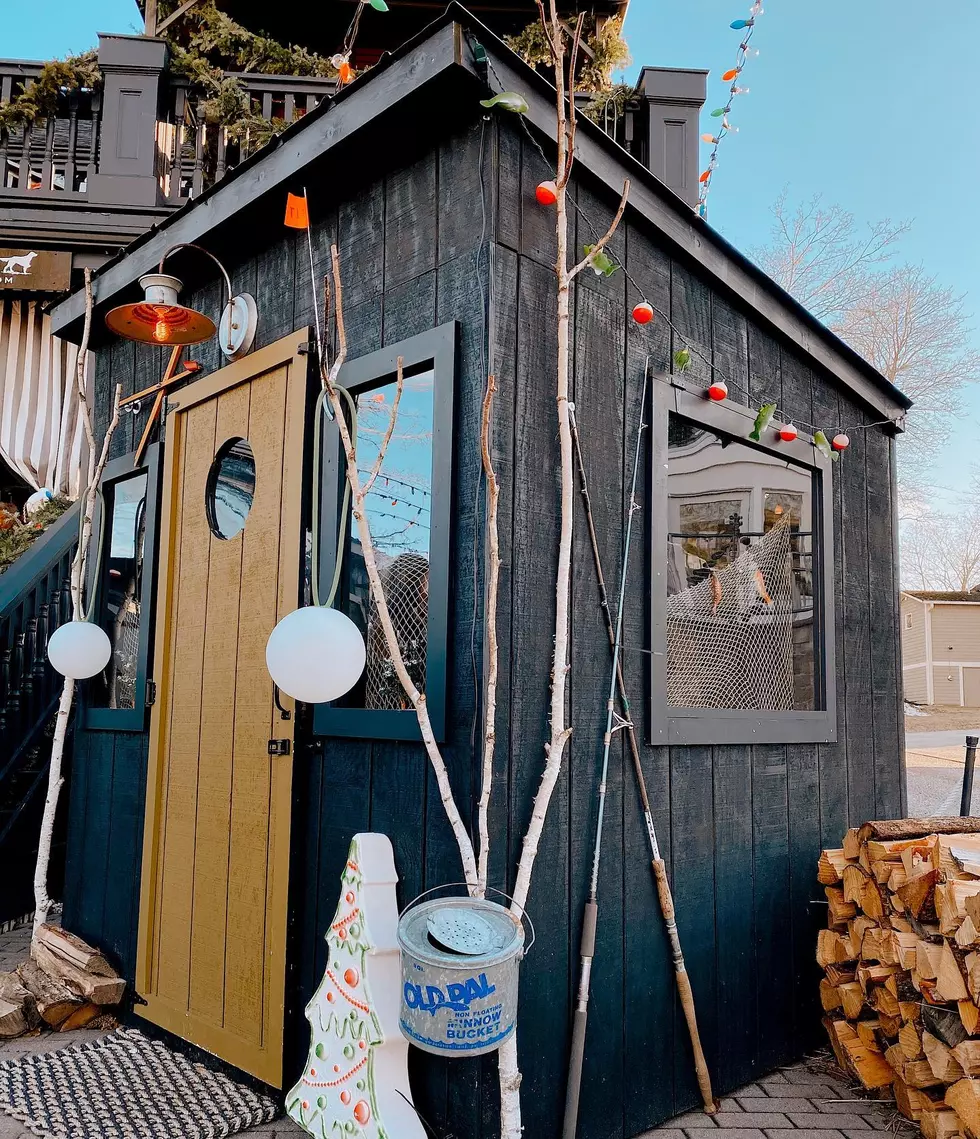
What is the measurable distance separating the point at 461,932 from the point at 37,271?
19.9 feet

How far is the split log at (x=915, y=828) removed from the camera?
3061 mm

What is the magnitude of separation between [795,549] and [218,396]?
2251 mm

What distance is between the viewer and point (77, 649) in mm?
Result: 3529

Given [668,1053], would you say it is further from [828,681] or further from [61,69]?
[61,69]

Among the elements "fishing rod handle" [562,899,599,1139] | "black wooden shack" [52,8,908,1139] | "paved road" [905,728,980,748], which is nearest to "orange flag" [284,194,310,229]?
"black wooden shack" [52,8,908,1139]

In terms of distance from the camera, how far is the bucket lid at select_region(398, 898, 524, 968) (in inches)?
77.5

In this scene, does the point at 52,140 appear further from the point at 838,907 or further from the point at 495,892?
the point at 838,907

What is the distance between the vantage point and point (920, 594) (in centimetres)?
2327

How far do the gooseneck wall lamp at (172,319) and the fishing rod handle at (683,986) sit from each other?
2242 mm

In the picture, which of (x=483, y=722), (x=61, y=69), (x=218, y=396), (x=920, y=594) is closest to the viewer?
(x=483, y=722)

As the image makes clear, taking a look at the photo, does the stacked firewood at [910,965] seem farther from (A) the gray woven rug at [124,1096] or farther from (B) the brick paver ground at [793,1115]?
(A) the gray woven rug at [124,1096]

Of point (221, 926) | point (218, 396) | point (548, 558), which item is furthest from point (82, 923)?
point (548, 558)

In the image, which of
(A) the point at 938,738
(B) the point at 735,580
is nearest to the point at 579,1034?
(B) the point at 735,580

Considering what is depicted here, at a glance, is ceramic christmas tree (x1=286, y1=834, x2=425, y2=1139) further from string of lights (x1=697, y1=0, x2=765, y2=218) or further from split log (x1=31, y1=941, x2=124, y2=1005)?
string of lights (x1=697, y1=0, x2=765, y2=218)
